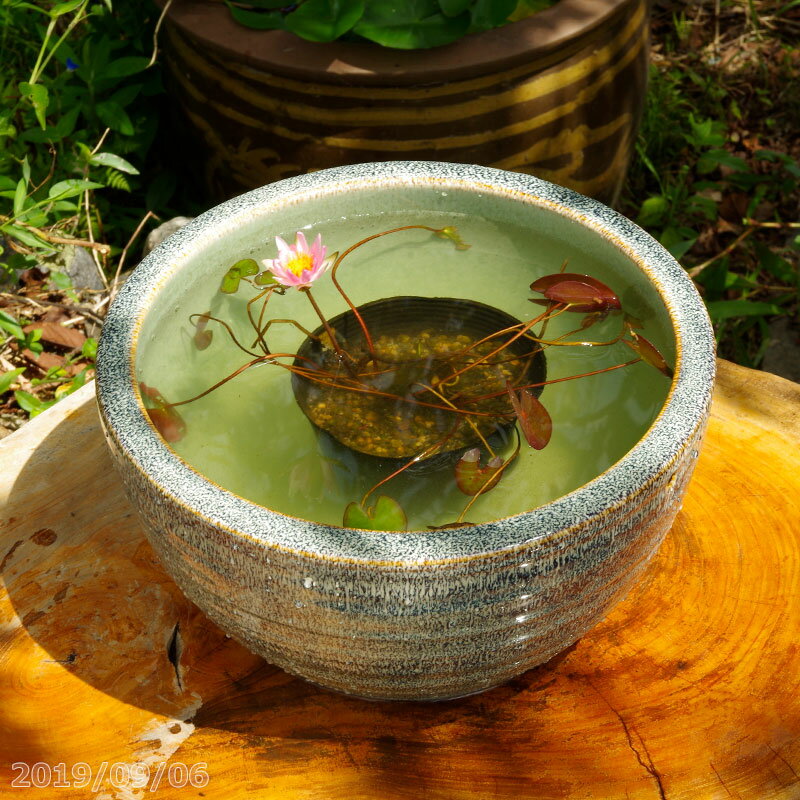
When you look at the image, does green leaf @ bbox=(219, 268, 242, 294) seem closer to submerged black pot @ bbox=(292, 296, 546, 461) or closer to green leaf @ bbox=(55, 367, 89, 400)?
submerged black pot @ bbox=(292, 296, 546, 461)

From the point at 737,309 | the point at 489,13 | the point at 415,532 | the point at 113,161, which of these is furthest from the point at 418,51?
the point at 415,532

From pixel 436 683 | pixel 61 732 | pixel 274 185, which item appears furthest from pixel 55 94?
pixel 436 683

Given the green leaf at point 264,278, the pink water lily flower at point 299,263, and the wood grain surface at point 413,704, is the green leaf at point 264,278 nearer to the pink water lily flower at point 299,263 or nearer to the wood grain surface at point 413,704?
the pink water lily flower at point 299,263

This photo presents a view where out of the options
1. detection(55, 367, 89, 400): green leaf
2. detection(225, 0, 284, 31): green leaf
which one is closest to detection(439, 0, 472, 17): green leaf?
detection(225, 0, 284, 31): green leaf

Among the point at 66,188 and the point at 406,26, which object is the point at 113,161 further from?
the point at 406,26

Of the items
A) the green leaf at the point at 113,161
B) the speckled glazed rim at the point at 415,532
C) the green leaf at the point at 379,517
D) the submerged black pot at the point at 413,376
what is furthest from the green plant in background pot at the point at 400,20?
the green leaf at the point at 379,517
